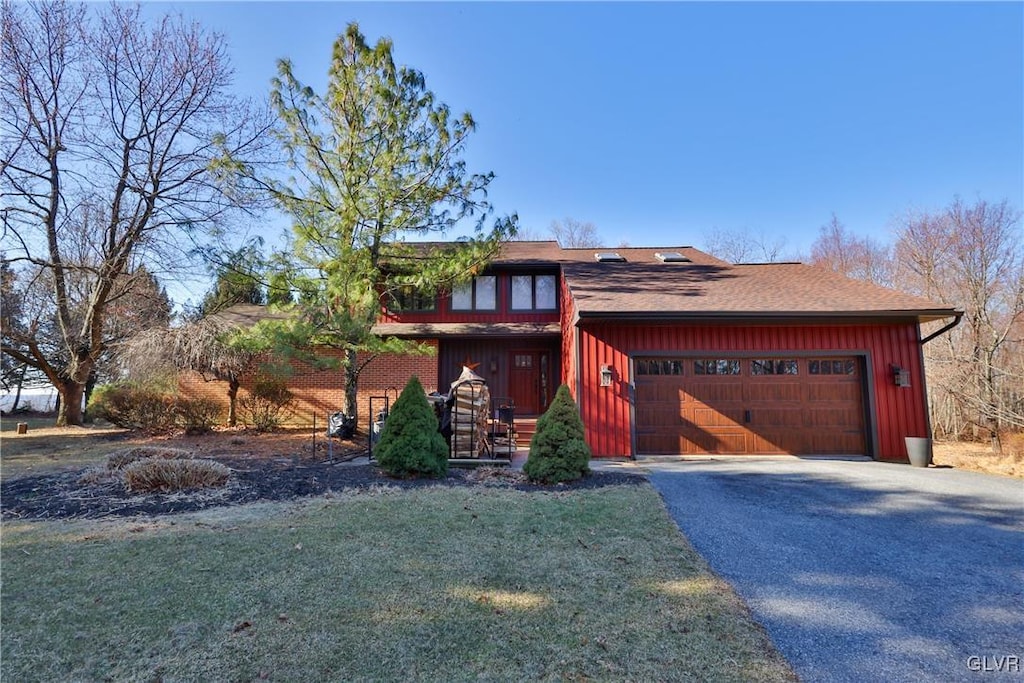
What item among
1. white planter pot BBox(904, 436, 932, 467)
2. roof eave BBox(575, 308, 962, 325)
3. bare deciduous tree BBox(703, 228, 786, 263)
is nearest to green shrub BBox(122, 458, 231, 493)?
roof eave BBox(575, 308, 962, 325)

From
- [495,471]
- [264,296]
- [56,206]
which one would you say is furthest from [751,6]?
[56,206]

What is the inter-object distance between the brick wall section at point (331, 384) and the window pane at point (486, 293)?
200 centimetres

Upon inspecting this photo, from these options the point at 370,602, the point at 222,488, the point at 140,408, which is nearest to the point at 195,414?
the point at 140,408

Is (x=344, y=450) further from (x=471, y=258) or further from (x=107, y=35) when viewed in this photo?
(x=107, y=35)

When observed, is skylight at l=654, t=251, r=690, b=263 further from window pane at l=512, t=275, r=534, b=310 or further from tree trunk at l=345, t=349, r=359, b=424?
tree trunk at l=345, t=349, r=359, b=424

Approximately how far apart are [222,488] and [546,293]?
10.3 meters

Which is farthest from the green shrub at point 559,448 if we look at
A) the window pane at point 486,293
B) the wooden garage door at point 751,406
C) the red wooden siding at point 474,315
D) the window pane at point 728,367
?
the window pane at point 486,293

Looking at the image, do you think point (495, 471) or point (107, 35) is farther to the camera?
point (107, 35)

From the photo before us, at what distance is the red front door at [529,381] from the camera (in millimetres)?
14125

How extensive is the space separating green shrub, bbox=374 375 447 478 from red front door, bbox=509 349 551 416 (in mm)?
6960

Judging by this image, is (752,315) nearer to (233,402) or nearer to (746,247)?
(233,402)

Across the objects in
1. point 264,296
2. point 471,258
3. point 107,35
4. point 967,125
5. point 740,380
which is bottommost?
point 740,380

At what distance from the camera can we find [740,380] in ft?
31.6

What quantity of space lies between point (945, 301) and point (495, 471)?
718 inches
